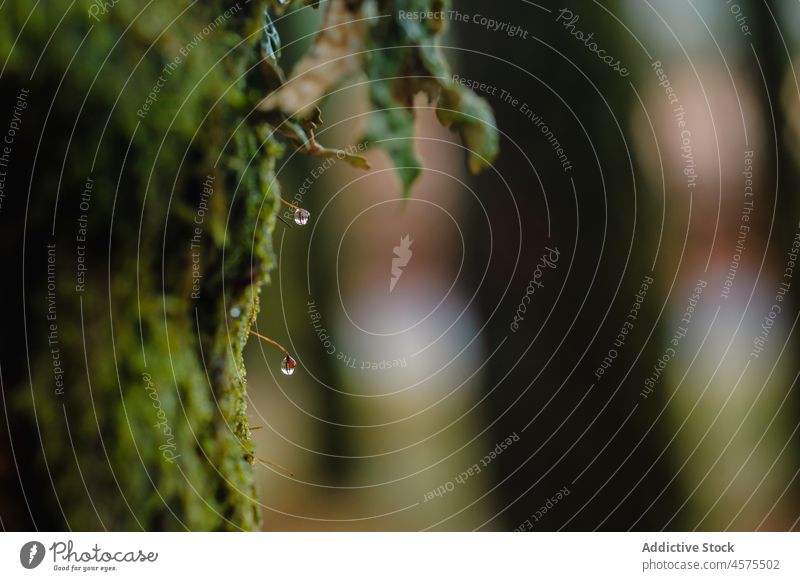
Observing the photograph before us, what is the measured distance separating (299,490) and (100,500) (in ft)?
1.95

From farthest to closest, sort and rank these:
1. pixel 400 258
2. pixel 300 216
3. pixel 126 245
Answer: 1. pixel 400 258
2. pixel 300 216
3. pixel 126 245

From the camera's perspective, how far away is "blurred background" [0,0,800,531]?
25.7 inches

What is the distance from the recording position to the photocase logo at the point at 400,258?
2.03 feet

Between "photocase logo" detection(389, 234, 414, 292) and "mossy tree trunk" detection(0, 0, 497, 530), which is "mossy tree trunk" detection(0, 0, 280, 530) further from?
"photocase logo" detection(389, 234, 414, 292)

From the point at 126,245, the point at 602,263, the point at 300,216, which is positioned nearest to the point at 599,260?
the point at 602,263

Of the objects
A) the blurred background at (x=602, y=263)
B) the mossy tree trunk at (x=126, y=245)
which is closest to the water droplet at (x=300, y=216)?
the mossy tree trunk at (x=126, y=245)

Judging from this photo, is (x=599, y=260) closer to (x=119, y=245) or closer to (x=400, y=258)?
(x=400, y=258)

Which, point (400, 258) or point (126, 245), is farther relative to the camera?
point (400, 258)

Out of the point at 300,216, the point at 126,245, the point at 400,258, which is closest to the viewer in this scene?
the point at 126,245

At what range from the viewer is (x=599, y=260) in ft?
2.19
